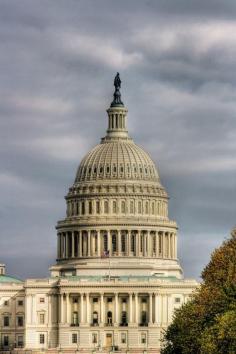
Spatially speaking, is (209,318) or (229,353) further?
(209,318)

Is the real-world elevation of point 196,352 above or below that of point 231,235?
below

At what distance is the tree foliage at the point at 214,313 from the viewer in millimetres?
162625

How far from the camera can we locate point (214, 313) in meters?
176

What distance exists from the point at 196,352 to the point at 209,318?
145 inches

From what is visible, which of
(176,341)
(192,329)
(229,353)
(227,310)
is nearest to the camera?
(229,353)

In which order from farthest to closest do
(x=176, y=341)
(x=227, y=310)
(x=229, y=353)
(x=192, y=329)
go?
(x=176, y=341) → (x=192, y=329) → (x=227, y=310) → (x=229, y=353)

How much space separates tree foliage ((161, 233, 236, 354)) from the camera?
6403 inches

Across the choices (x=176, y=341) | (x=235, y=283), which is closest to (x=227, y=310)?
(x=235, y=283)

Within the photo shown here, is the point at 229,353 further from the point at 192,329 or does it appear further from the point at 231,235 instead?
the point at 231,235

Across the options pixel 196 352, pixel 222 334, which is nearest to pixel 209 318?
pixel 196 352

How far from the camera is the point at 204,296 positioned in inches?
7264

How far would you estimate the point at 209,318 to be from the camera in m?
178

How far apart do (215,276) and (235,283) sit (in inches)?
514

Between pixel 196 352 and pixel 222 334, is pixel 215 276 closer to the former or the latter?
pixel 196 352
